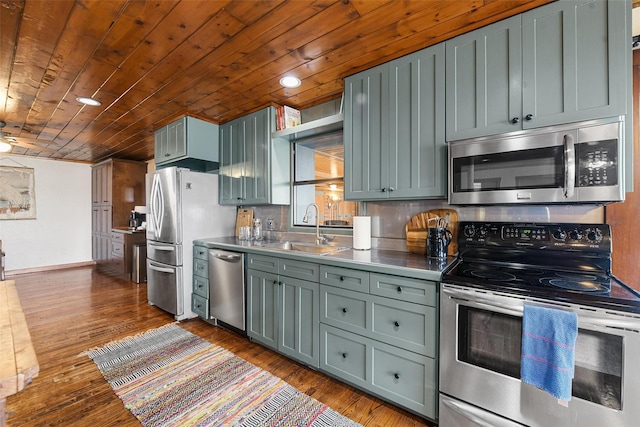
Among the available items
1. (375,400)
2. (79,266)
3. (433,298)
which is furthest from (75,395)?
(79,266)

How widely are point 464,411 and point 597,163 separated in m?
1.42

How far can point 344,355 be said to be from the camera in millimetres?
1889

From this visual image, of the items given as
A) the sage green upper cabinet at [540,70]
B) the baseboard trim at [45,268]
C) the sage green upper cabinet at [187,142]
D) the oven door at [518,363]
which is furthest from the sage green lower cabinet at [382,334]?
the baseboard trim at [45,268]

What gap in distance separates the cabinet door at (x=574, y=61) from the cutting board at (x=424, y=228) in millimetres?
758

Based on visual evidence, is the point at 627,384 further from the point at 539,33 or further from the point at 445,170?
the point at 539,33

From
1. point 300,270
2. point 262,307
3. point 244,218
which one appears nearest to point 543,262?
point 300,270

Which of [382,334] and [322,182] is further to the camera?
[322,182]

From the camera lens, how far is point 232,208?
145 inches

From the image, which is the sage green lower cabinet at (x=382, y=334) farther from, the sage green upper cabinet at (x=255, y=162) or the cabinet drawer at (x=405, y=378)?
the sage green upper cabinet at (x=255, y=162)

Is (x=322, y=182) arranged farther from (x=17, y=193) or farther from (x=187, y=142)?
(x=17, y=193)

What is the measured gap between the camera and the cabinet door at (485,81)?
1559 mm

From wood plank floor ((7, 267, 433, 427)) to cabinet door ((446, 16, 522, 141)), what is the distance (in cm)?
184

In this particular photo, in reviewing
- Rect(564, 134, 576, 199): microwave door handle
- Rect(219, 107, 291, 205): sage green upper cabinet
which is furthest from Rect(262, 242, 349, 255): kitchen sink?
Rect(564, 134, 576, 199): microwave door handle

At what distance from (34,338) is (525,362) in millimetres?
4059
